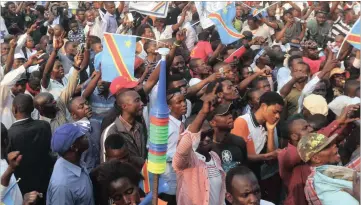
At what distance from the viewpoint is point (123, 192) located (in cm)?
315

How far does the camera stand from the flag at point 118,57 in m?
5.93

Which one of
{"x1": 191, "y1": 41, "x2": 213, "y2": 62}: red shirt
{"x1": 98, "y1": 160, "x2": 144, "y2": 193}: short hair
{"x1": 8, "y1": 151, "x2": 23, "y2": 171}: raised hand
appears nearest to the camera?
{"x1": 98, "y1": 160, "x2": 144, "y2": 193}: short hair

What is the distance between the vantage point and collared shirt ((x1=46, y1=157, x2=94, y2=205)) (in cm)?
337

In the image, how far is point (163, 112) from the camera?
2660 mm

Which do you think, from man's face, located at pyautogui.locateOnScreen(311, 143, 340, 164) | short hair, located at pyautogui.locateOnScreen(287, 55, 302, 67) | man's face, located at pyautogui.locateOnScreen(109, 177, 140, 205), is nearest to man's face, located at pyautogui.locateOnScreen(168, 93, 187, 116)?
man's face, located at pyautogui.locateOnScreen(311, 143, 340, 164)

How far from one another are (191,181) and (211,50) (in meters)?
5.48

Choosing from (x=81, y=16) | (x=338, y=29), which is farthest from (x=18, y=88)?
(x=338, y=29)

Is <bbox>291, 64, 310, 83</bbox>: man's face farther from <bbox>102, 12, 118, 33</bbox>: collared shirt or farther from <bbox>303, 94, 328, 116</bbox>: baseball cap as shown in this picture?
<bbox>102, 12, 118, 33</bbox>: collared shirt

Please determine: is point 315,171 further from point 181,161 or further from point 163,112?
point 163,112

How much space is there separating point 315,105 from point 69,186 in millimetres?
3011

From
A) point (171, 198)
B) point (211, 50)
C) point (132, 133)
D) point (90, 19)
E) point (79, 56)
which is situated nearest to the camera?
point (171, 198)

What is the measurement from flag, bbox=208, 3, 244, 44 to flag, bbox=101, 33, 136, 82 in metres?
2.27

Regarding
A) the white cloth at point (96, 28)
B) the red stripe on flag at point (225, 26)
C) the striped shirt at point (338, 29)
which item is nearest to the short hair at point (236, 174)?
the red stripe on flag at point (225, 26)

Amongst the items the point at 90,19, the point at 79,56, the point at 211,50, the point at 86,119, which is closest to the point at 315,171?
the point at 86,119
